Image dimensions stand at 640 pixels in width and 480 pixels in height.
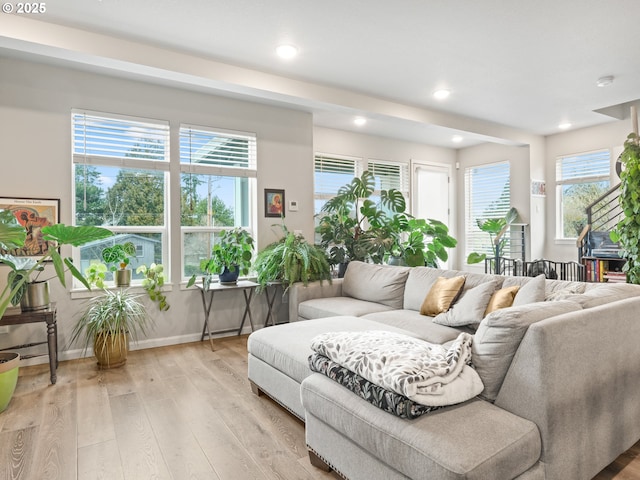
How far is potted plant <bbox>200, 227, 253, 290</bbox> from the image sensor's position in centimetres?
407

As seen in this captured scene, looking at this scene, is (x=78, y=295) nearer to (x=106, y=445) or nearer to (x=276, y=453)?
(x=106, y=445)

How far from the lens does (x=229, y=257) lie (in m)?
4.09

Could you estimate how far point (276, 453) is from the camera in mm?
2068

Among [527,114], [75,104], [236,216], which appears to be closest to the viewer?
[75,104]

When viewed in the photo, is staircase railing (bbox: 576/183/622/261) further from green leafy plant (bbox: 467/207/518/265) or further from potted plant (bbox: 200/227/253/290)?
potted plant (bbox: 200/227/253/290)

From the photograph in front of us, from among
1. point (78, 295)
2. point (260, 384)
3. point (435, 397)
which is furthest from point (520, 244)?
point (78, 295)

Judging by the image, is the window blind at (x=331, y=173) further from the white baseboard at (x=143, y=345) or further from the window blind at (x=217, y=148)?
the white baseboard at (x=143, y=345)

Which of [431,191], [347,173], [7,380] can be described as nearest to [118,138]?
[7,380]

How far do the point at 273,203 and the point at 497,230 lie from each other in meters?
3.74

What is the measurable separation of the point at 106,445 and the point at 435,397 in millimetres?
1781

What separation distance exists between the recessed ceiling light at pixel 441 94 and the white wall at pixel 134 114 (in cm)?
150

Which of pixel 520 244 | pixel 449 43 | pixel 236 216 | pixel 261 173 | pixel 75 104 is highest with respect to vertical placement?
pixel 449 43

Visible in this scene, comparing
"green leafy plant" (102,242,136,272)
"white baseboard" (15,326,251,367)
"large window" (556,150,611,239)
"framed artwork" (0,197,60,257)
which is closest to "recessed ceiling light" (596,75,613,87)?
"large window" (556,150,611,239)

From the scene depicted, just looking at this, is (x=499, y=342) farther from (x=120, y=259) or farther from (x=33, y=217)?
(x=33, y=217)
